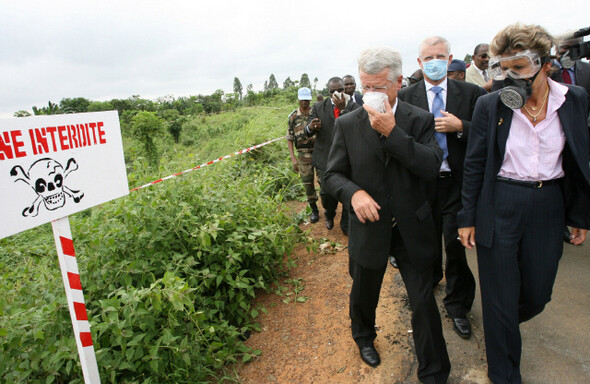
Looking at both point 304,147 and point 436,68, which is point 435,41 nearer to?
point 436,68

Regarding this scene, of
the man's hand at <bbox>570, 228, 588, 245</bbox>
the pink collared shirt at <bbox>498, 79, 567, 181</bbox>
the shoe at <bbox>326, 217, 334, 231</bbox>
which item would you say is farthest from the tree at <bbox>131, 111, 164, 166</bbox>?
the man's hand at <bbox>570, 228, 588, 245</bbox>

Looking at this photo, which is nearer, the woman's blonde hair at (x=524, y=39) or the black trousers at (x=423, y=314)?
the woman's blonde hair at (x=524, y=39)

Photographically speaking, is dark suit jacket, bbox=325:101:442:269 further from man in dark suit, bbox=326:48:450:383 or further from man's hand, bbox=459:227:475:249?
man's hand, bbox=459:227:475:249

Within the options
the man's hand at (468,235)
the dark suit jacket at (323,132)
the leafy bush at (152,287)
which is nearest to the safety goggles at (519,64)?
the man's hand at (468,235)

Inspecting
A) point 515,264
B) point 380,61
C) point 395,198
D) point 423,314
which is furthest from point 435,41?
point 423,314

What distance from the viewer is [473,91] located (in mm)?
2643

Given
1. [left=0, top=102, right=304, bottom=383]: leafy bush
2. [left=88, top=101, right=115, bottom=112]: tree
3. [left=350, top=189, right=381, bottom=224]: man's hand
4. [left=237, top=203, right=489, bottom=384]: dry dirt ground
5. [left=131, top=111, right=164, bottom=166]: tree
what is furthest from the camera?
[left=88, top=101, right=115, bottom=112]: tree

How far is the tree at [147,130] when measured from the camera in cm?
1223

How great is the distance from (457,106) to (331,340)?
1963 millimetres

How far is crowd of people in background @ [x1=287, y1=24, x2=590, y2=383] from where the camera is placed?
72.5 inches

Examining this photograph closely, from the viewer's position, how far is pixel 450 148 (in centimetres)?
259

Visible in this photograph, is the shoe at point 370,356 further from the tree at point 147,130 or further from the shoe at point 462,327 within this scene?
the tree at point 147,130

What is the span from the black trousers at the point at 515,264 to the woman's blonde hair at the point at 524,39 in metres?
0.70

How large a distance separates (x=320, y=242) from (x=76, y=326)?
3009 mm
